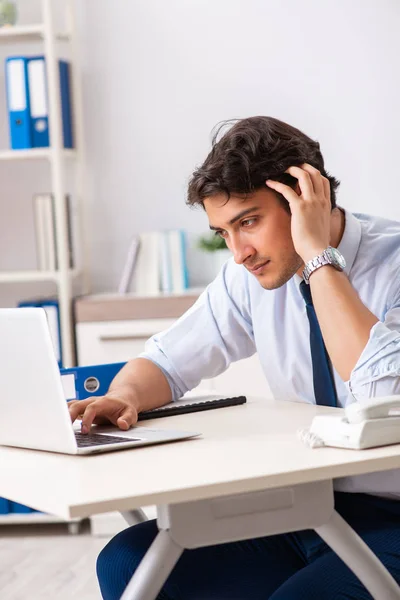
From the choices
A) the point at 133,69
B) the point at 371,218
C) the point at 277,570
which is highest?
the point at 133,69

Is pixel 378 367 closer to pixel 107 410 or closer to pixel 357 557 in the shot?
pixel 357 557

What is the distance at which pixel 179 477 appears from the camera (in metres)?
1.22

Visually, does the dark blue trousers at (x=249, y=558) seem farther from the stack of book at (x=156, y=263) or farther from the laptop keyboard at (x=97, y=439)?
the stack of book at (x=156, y=263)

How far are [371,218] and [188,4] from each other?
215 centimetres

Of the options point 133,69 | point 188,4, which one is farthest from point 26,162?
point 188,4

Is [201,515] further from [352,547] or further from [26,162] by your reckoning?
[26,162]

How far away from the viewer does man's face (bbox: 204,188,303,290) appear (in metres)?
1.78

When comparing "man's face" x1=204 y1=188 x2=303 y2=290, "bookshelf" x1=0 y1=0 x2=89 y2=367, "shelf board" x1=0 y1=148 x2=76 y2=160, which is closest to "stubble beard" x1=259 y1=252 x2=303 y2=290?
"man's face" x1=204 y1=188 x2=303 y2=290

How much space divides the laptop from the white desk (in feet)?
0.13

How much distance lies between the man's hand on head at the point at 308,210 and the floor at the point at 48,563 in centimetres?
156

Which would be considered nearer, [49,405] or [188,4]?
[49,405]

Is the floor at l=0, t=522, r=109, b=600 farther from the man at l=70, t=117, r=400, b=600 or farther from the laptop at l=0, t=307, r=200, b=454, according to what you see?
the laptop at l=0, t=307, r=200, b=454

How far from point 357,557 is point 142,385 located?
652mm

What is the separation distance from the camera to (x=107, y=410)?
1674 millimetres
